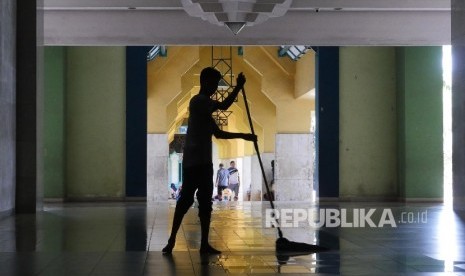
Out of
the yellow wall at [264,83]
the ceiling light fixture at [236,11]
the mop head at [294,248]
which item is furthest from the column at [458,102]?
the yellow wall at [264,83]

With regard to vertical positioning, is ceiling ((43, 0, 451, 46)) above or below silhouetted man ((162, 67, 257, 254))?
above

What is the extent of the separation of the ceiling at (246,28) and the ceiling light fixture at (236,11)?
102 centimetres

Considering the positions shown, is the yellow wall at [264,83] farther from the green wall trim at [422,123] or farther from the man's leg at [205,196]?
the man's leg at [205,196]

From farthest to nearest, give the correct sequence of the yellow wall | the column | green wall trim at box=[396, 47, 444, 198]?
the yellow wall → green wall trim at box=[396, 47, 444, 198] → the column

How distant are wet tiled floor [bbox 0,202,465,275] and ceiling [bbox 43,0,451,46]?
687 cm

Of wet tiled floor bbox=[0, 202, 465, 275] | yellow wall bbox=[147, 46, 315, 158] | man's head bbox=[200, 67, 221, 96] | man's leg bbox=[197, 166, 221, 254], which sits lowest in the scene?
wet tiled floor bbox=[0, 202, 465, 275]

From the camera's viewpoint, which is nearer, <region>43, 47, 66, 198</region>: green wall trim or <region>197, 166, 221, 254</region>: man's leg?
<region>197, 166, 221, 254</region>: man's leg

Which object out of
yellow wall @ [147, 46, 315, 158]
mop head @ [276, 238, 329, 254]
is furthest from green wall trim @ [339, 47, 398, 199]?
mop head @ [276, 238, 329, 254]

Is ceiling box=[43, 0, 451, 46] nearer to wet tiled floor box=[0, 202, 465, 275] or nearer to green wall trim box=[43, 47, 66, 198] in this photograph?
green wall trim box=[43, 47, 66, 198]

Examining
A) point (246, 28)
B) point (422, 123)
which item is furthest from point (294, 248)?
point (422, 123)

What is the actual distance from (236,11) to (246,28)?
2.41 metres

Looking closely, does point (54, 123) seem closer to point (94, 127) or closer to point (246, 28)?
point (94, 127)

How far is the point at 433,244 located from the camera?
7367 mm

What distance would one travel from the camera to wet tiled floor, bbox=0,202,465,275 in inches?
216
